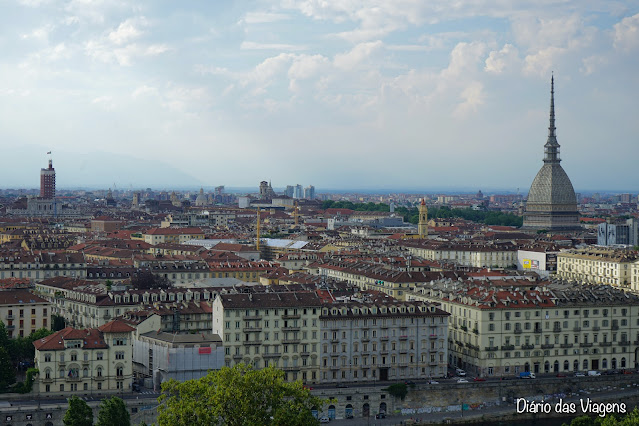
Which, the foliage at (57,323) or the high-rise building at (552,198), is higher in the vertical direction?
the high-rise building at (552,198)

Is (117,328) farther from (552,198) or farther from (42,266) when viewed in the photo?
(552,198)

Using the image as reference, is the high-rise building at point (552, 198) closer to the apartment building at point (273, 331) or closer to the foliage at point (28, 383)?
the apartment building at point (273, 331)

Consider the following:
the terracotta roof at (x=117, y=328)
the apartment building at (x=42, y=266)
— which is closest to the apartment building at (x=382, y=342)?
the terracotta roof at (x=117, y=328)

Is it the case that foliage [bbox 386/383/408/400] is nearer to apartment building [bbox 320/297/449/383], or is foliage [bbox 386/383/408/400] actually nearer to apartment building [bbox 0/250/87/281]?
apartment building [bbox 320/297/449/383]

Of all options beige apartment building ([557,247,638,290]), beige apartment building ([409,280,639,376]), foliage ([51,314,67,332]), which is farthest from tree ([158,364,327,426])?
beige apartment building ([557,247,638,290])

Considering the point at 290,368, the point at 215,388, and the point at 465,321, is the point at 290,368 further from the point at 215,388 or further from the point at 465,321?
the point at 215,388

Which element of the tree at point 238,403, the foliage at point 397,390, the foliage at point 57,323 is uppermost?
the tree at point 238,403
